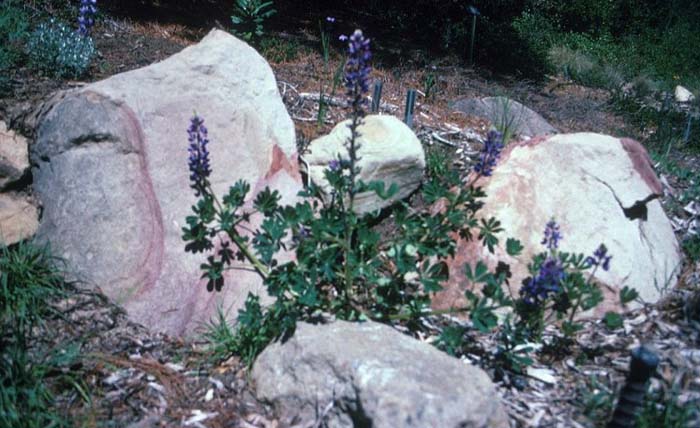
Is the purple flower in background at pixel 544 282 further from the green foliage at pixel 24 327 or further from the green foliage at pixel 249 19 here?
the green foliage at pixel 249 19

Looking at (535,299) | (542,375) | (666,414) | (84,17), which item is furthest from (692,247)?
(84,17)

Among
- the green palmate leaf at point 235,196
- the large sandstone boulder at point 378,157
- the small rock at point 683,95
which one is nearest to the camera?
the green palmate leaf at point 235,196

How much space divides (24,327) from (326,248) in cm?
147

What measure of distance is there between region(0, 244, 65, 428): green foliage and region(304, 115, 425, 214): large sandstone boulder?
1574 mm

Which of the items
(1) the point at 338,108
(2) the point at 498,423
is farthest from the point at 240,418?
(1) the point at 338,108

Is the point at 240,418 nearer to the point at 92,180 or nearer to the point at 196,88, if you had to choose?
the point at 92,180

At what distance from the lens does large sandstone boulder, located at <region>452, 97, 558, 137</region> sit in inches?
207

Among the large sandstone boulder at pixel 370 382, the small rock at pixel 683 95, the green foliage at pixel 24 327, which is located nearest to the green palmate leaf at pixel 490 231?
the large sandstone boulder at pixel 370 382

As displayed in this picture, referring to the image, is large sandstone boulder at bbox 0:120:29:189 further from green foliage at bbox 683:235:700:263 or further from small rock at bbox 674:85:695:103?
small rock at bbox 674:85:695:103

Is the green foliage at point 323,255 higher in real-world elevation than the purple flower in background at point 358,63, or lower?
lower

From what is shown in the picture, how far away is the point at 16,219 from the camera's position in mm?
3264

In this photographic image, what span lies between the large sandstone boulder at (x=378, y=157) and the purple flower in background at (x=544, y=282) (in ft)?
3.61

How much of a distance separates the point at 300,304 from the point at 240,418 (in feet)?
1.92

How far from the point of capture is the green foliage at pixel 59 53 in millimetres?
4406
